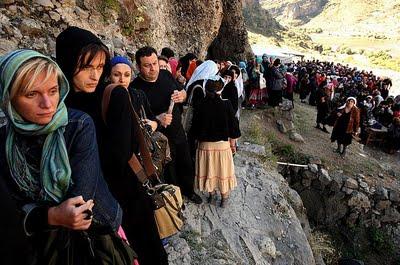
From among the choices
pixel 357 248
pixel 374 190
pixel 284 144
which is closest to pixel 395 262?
pixel 357 248

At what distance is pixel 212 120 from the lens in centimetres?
379

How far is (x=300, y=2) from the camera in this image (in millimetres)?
109188

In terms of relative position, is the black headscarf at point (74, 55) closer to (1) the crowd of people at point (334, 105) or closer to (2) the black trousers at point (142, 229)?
(2) the black trousers at point (142, 229)

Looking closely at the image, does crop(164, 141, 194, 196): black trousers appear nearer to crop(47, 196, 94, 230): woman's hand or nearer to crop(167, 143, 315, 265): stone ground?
crop(167, 143, 315, 265): stone ground

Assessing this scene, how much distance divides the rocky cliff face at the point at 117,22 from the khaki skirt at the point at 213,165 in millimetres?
2802

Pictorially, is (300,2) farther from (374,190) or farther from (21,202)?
(21,202)

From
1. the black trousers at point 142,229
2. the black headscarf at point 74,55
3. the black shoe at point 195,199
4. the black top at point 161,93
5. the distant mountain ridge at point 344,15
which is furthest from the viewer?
the distant mountain ridge at point 344,15

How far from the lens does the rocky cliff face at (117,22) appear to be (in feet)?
15.3

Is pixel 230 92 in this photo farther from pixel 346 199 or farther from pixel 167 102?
pixel 346 199

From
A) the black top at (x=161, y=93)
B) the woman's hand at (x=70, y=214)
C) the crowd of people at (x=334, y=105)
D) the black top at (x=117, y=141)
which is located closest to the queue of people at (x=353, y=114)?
the crowd of people at (x=334, y=105)

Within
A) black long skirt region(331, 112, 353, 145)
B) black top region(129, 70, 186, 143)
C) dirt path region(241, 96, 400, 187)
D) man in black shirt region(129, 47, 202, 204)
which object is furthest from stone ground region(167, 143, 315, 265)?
black long skirt region(331, 112, 353, 145)

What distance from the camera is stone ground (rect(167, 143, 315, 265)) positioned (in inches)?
135

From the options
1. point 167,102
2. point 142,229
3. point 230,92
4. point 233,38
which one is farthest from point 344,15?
point 142,229

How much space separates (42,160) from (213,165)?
9.23 ft
